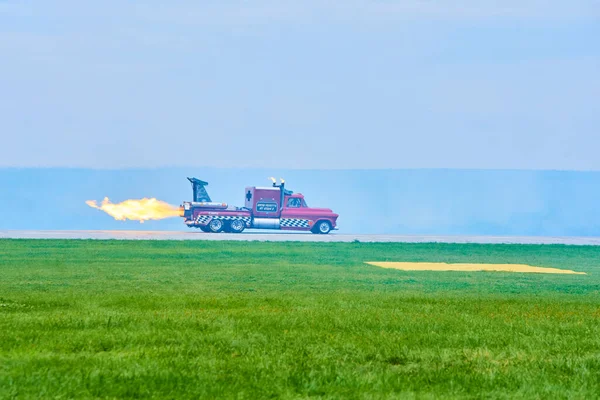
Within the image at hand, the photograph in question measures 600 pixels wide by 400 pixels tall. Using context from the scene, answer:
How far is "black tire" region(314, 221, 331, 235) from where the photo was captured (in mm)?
53500

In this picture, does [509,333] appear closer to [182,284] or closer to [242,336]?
[242,336]

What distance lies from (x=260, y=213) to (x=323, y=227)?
4.11 m

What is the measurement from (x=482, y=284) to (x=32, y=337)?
15.4 metres

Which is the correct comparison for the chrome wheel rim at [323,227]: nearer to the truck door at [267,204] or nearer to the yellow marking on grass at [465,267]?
the truck door at [267,204]

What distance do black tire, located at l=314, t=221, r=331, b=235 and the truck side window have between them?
1.79 metres

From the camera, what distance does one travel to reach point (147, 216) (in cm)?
5175

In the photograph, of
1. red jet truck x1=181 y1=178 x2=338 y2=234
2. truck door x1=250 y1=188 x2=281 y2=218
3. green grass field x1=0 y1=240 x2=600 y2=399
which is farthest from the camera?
truck door x1=250 y1=188 x2=281 y2=218

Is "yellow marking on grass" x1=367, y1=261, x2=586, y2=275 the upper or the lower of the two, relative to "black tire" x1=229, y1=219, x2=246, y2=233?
lower

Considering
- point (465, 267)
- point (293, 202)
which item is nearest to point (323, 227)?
point (293, 202)

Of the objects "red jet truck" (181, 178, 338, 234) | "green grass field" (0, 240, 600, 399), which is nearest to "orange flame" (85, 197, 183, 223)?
"red jet truck" (181, 178, 338, 234)

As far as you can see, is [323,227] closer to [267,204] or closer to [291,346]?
[267,204]

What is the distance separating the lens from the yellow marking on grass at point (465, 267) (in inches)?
1133

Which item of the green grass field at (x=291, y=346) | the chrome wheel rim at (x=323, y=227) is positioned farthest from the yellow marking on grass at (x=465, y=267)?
the chrome wheel rim at (x=323, y=227)

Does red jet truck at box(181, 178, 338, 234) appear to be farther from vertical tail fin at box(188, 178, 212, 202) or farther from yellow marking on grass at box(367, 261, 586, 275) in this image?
yellow marking on grass at box(367, 261, 586, 275)
